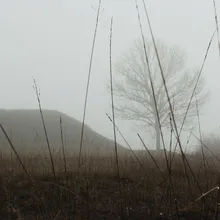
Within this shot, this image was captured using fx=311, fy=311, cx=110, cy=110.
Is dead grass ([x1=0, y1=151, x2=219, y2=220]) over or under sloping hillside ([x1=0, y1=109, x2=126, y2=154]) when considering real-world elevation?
under

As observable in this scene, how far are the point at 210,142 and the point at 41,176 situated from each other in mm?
18982

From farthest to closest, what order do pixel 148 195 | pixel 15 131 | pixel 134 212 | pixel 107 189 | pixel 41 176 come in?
pixel 15 131
pixel 41 176
pixel 107 189
pixel 148 195
pixel 134 212

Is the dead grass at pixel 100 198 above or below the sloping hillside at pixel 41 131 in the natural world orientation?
below

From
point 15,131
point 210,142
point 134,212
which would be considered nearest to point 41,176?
point 134,212

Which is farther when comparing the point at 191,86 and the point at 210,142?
the point at 191,86

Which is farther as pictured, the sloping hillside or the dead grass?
the sloping hillside

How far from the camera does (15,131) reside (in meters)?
18.3

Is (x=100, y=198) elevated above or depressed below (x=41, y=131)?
below

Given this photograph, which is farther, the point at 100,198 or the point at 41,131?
the point at 41,131

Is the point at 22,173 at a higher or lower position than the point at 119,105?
lower

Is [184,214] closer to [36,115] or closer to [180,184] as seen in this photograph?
[180,184]

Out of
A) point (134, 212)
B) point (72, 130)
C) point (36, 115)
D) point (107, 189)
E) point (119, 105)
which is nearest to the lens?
point (134, 212)

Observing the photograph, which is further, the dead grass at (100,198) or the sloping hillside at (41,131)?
the sloping hillside at (41,131)

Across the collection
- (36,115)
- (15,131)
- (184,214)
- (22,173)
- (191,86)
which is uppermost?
(191,86)
